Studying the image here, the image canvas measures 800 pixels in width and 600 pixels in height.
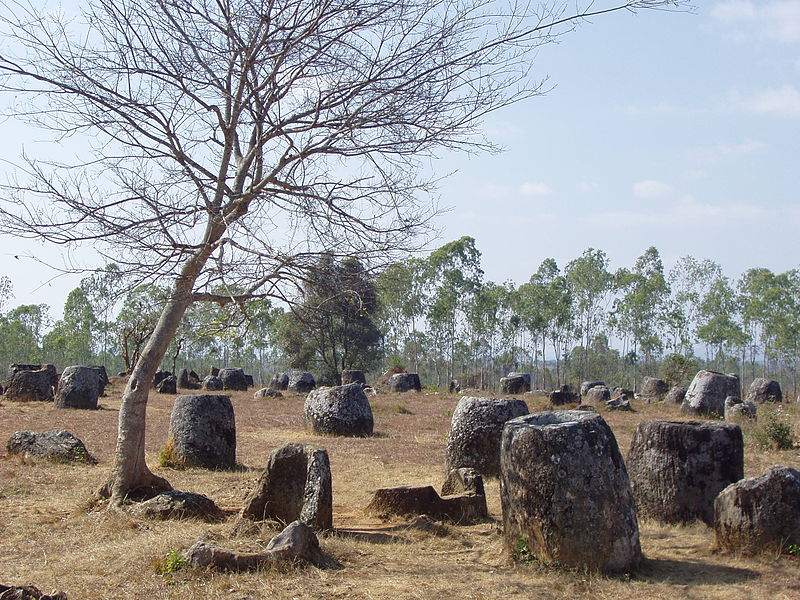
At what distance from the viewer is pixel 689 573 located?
616 cm

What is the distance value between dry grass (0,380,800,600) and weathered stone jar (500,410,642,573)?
0.18 metres

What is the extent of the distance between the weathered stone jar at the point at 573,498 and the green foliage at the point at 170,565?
2630 mm

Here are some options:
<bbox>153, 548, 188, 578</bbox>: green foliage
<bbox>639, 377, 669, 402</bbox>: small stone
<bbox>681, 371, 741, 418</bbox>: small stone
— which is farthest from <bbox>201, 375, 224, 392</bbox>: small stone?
<bbox>153, 548, 188, 578</bbox>: green foliage

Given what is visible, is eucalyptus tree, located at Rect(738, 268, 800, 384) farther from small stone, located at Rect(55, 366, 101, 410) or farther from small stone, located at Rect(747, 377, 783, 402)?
small stone, located at Rect(55, 366, 101, 410)

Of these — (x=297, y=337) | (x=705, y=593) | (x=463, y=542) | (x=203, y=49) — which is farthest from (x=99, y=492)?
(x=297, y=337)

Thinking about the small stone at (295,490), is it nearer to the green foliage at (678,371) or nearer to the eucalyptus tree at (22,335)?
the green foliage at (678,371)

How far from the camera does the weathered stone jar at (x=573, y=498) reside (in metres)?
5.98

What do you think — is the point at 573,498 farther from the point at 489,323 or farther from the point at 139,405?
the point at 489,323

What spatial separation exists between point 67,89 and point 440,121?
3.79 m

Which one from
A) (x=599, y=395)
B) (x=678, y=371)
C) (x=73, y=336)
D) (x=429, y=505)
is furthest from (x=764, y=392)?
(x=73, y=336)

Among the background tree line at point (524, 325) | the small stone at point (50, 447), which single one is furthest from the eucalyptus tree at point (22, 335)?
the small stone at point (50, 447)

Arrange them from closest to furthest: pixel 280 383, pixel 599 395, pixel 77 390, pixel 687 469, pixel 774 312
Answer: pixel 687 469, pixel 77 390, pixel 599 395, pixel 280 383, pixel 774 312

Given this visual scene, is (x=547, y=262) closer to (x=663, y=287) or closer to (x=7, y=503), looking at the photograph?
(x=663, y=287)

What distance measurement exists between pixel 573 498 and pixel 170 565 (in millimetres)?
3147
